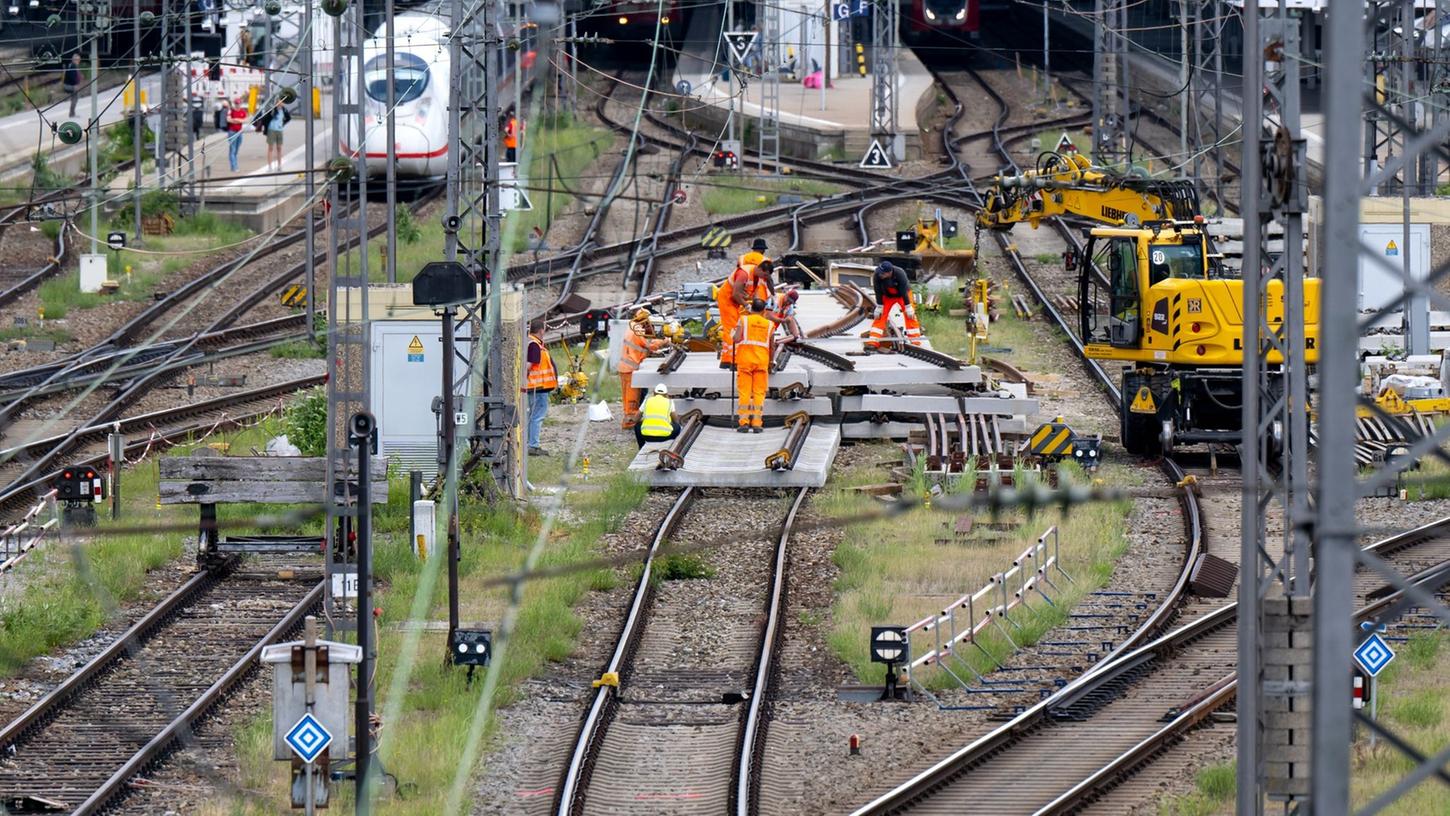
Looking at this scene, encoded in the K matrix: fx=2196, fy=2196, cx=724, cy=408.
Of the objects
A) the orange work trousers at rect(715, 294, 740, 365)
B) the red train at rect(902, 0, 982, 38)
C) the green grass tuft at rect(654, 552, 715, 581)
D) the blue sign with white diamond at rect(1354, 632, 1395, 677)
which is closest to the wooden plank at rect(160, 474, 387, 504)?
the green grass tuft at rect(654, 552, 715, 581)

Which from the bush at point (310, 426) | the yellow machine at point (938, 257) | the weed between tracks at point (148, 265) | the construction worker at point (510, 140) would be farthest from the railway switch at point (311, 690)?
the yellow machine at point (938, 257)

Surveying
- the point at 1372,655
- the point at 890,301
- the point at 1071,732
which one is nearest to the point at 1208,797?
the point at 1372,655

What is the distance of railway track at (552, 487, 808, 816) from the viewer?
1234cm

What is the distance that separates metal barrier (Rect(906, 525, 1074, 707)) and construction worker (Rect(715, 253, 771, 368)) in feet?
14.2

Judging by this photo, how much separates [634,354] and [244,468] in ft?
21.9

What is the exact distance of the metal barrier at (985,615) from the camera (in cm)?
1477

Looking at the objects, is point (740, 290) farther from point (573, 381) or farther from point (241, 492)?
point (573, 381)

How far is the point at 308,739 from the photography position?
1104 centimetres

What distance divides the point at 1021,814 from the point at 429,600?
20.3 ft

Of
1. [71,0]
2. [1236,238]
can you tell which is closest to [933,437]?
[1236,238]

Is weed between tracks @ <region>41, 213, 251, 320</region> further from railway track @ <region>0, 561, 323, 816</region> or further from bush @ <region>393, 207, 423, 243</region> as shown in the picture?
railway track @ <region>0, 561, 323, 816</region>

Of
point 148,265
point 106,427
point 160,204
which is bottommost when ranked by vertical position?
point 106,427

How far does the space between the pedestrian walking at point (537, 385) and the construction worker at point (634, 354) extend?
3.60 ft

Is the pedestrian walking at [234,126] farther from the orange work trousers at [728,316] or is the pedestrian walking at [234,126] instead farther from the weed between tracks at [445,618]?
the weed between tracks at [445,618]
